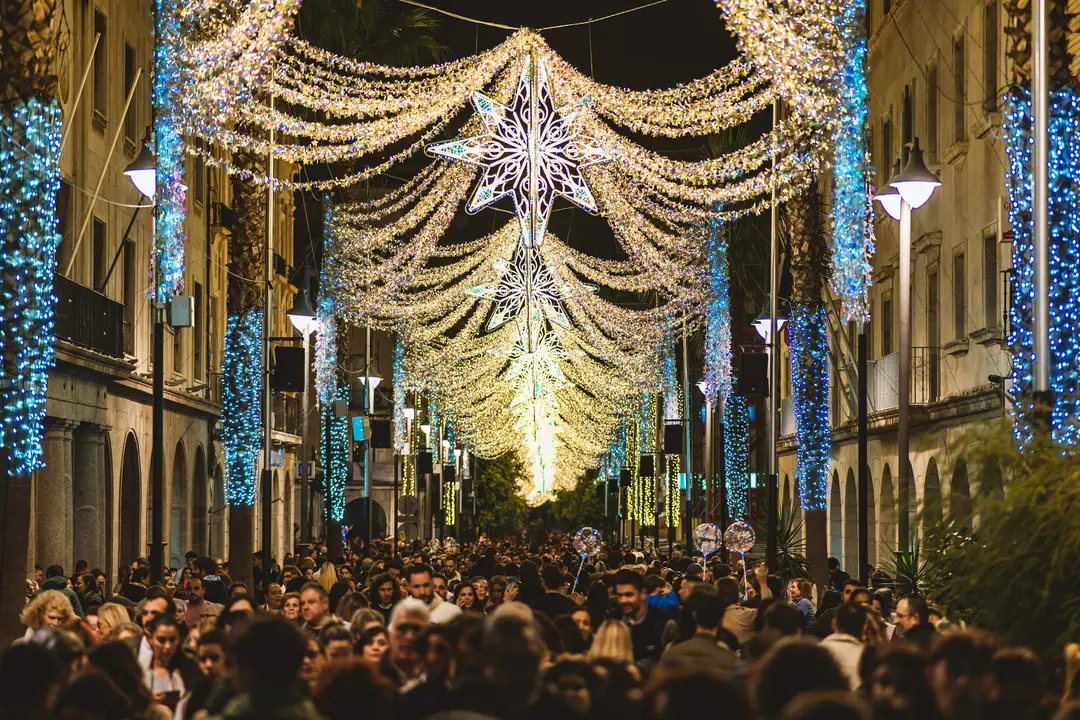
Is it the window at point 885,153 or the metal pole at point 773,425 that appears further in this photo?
the window at point 885,153

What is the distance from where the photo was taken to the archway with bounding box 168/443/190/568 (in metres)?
42.1

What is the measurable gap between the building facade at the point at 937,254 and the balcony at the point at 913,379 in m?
0.03

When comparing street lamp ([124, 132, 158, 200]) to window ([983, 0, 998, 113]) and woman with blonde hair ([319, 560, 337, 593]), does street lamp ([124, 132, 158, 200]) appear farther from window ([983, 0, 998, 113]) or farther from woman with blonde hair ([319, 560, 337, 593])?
window ([983, 0, 998, 113])

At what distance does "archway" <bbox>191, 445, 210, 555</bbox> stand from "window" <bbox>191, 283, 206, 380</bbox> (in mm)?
1939

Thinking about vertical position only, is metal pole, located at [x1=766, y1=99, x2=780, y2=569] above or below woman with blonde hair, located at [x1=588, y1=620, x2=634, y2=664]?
above

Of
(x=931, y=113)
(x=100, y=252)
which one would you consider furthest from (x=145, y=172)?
(x=931, y=113)

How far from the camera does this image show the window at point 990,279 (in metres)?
29.8

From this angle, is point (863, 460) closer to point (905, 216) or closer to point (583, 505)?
point (905, 216)

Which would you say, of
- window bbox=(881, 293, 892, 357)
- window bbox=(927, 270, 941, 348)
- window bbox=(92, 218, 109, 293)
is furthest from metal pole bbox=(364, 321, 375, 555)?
window bbox=(927, 270, 941, 348)

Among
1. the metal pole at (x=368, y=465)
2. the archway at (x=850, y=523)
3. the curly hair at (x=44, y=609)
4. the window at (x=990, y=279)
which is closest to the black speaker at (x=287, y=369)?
the metal pole at (x=368, y=465)

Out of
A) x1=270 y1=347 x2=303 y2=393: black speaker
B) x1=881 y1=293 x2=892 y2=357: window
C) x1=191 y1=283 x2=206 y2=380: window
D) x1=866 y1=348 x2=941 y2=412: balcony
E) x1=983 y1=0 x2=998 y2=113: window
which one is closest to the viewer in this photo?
x1=270 y1=347 x2=303 y2=393: black speaker

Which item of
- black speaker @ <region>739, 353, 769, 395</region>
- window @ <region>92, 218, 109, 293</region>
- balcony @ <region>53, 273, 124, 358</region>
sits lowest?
black speaker @ <region>739, 353, 769, 395</region>

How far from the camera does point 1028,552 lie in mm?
12297

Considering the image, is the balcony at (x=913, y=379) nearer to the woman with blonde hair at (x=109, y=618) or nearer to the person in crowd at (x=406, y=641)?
the woman with blonde hair at (x=109, y=618)
